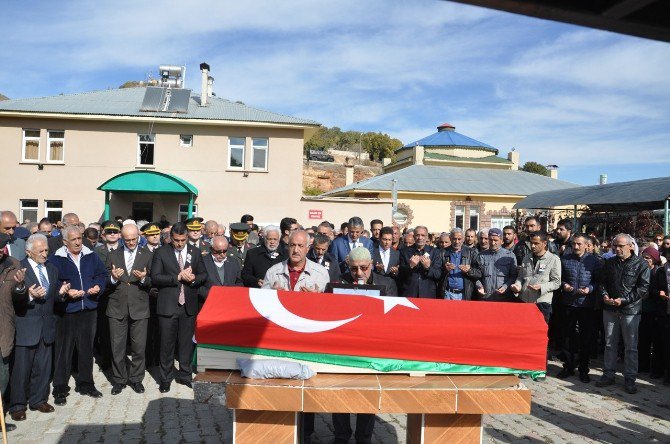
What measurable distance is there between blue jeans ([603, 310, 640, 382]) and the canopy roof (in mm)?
17053

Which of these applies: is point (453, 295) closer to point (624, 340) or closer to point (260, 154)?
point (624, 340)

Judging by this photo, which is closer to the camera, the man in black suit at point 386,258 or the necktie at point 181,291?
the necktie at point 181,291

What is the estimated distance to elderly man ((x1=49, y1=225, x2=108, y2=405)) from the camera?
6.05 metres

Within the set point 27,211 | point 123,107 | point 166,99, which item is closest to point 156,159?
point 123,107

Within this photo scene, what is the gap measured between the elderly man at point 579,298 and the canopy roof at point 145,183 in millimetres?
16426

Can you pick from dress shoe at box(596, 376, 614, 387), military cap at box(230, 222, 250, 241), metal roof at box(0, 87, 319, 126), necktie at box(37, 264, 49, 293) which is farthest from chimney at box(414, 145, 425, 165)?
necktie at box(37, 264, 49, 293)

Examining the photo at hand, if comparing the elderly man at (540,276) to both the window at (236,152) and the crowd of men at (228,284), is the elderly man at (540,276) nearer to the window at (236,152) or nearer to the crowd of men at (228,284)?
the crowd of men at (228,284)

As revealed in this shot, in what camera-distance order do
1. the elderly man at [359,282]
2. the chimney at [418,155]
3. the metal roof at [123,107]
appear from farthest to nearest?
the chimney at [418,155] → the metal roof at [123,107] → the elderly man at [359,282]

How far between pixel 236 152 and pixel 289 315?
2134 cm

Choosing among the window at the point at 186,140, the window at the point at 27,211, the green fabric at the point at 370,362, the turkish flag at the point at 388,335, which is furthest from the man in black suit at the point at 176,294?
the window at the point at 27,211

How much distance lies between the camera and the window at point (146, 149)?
79.0ft

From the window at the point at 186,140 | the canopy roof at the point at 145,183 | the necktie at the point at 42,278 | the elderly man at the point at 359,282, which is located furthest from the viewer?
the window at the point at 186,140

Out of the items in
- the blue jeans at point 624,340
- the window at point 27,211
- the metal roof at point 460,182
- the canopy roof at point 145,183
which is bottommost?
the blue jeans at point 624,340

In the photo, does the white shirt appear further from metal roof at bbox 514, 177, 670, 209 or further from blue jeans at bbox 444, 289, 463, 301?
metal roof at bbox 514, 177, 670, 209
